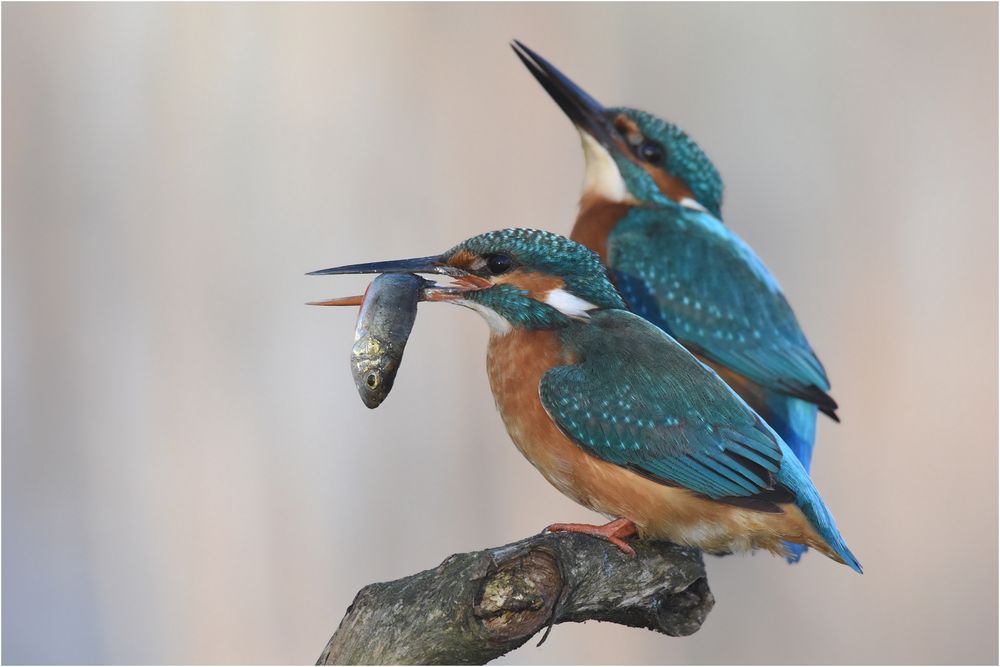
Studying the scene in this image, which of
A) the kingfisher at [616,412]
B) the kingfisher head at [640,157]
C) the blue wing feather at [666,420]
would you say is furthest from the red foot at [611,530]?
the kingfisher head at [640,157]

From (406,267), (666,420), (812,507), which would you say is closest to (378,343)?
(406,267)

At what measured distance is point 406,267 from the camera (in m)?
1.60

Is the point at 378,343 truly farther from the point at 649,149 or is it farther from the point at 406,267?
the point at 649,149

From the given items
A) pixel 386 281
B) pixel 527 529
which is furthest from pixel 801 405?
pixel 527 529

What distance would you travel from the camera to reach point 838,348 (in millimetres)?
4094

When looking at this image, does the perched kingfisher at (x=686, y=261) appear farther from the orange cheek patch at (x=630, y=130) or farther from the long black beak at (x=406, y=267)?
the long black beak at (x=406, y=267)

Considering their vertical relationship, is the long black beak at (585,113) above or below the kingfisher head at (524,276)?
above

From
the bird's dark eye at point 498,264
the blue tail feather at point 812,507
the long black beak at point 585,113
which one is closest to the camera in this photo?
the blue tail feather at point 812,507

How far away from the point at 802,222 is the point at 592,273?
2664 mm

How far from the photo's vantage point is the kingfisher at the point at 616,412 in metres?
1.57

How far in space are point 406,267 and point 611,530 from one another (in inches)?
19.4

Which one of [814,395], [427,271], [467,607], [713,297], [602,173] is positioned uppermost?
[602,173]

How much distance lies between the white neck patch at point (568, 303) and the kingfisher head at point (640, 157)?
0.72 meters

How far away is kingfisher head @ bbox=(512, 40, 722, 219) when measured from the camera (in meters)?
2.33
